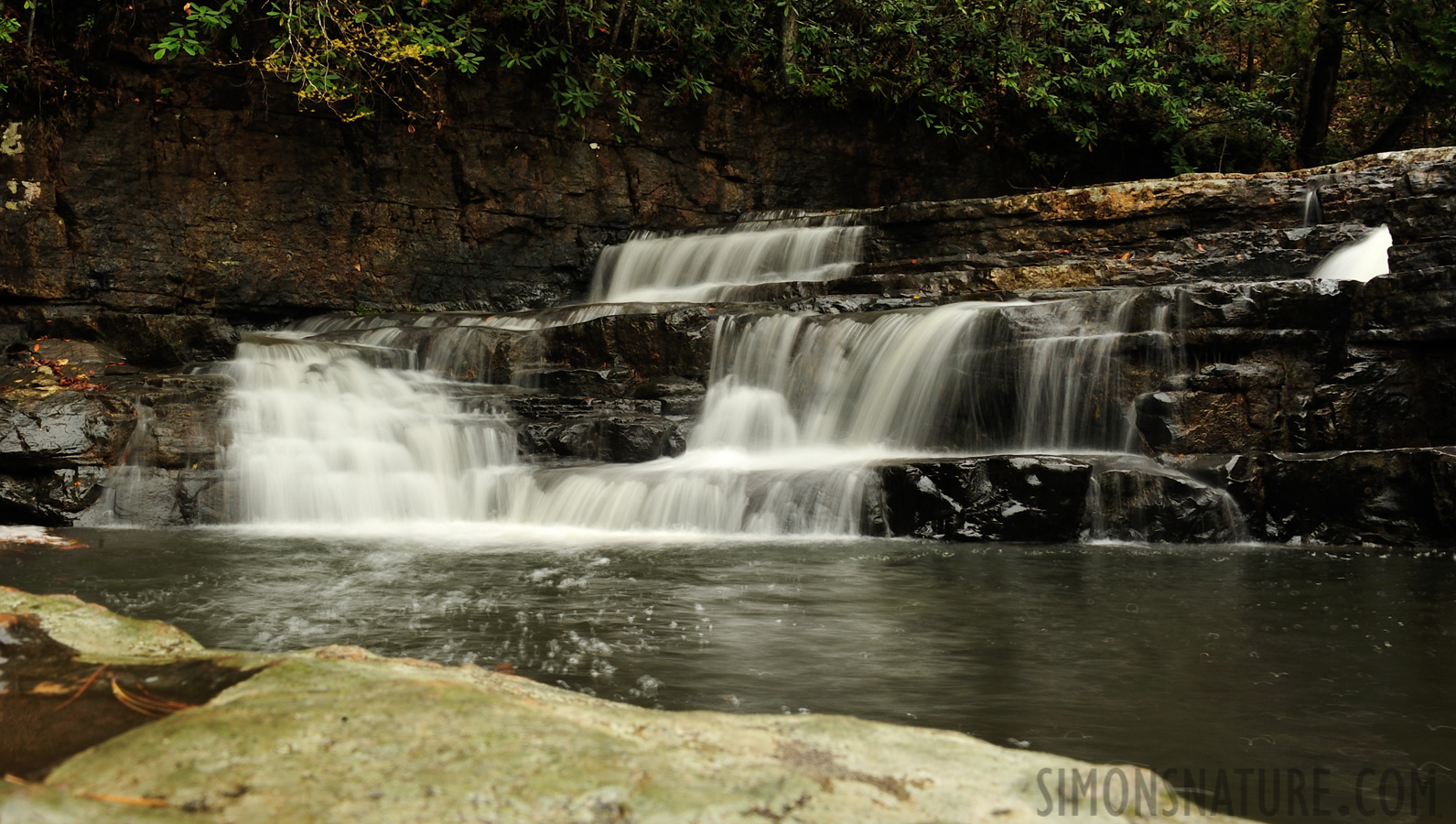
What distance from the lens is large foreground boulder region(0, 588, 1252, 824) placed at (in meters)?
1.59

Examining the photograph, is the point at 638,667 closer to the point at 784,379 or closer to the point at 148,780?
the point at 148,780

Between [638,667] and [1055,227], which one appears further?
[1055,227]

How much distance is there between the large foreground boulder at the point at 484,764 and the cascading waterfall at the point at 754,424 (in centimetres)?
534

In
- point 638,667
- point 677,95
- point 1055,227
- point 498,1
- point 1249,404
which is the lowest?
point 638,667

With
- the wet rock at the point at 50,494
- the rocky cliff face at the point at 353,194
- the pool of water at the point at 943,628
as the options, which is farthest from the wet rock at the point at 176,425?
the rocky cliff face at the point at 353,194

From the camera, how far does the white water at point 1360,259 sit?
913 cm

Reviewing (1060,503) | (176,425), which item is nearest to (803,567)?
(1060,503)

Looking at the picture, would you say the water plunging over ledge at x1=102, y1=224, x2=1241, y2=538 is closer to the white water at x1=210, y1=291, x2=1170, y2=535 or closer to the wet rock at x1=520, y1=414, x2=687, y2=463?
the white water at x1=210, y1=291, x2=1170, y2=535

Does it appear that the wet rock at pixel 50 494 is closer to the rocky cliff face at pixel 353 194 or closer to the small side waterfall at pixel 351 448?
the small side waterfall at pixel 351 448

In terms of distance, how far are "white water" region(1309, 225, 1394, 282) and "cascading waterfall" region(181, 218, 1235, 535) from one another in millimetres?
2729

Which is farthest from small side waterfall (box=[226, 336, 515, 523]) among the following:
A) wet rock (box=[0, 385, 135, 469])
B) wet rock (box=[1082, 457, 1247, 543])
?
wet rock (box=[1082, 457, 1247, 543])

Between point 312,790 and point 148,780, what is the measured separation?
0.94 ft

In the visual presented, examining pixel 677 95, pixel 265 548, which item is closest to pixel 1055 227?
pixel 677 95

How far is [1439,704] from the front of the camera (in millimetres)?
3271
